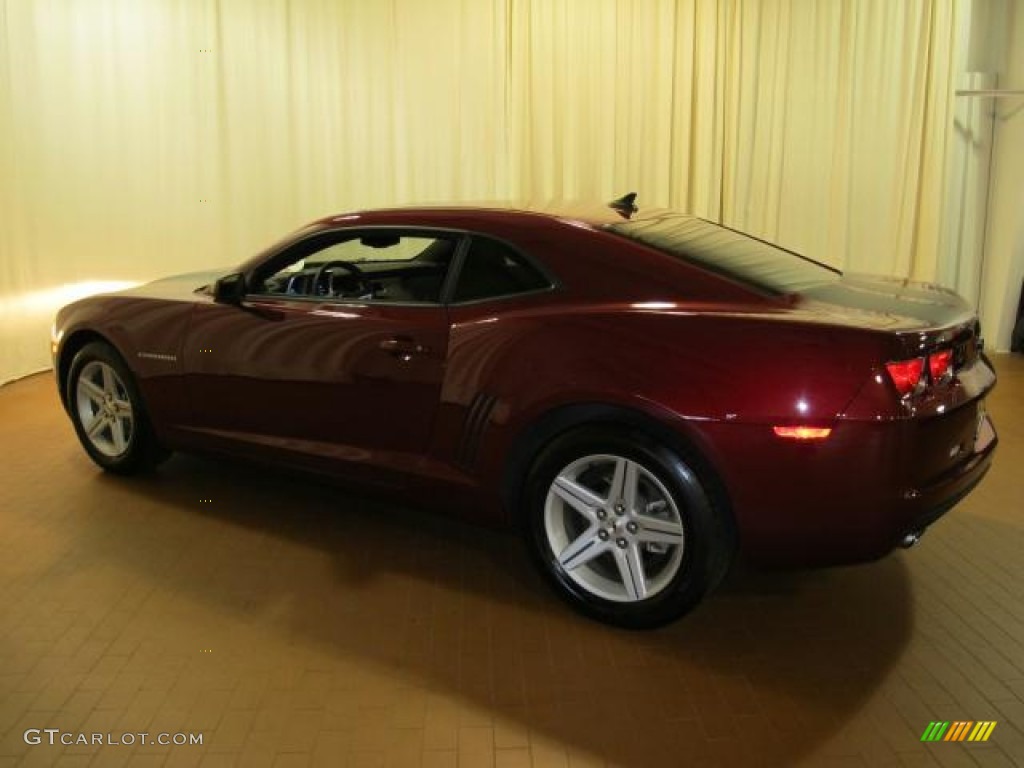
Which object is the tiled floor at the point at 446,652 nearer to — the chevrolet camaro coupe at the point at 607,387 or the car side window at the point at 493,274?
the chevrolet camaro coupe at the point at 607,387

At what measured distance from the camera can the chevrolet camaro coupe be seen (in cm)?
245

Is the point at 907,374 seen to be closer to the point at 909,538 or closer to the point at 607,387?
the point at 909,538

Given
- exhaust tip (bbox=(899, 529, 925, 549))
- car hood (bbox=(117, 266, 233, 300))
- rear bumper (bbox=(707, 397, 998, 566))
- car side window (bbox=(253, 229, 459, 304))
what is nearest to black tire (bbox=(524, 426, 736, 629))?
rear bumper (bbox=(707, 397, 998, 566))

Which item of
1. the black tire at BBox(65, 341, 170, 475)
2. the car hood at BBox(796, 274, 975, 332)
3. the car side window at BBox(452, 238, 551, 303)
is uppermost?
the car side window at BBox(452, 238, 551, 303)

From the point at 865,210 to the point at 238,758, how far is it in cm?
621

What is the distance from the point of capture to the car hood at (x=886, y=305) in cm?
256

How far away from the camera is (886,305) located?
9.20 ft

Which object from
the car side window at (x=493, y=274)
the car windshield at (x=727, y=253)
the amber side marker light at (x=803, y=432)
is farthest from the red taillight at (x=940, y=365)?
the car side window at (x=493, y=274)

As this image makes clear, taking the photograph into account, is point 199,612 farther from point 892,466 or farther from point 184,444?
point 892,466

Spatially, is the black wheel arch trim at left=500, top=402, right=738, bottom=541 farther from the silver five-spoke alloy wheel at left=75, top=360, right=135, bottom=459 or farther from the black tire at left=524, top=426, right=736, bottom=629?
the silver five-spoke alloy wheel at left=75, top=360, right=135, bottom=459

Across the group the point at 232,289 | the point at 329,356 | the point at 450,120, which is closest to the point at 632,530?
the point at 329,356

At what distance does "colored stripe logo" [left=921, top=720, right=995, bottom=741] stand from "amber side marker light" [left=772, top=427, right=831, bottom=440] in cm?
79

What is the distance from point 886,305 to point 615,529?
3.57 feet

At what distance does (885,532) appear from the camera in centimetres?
247
